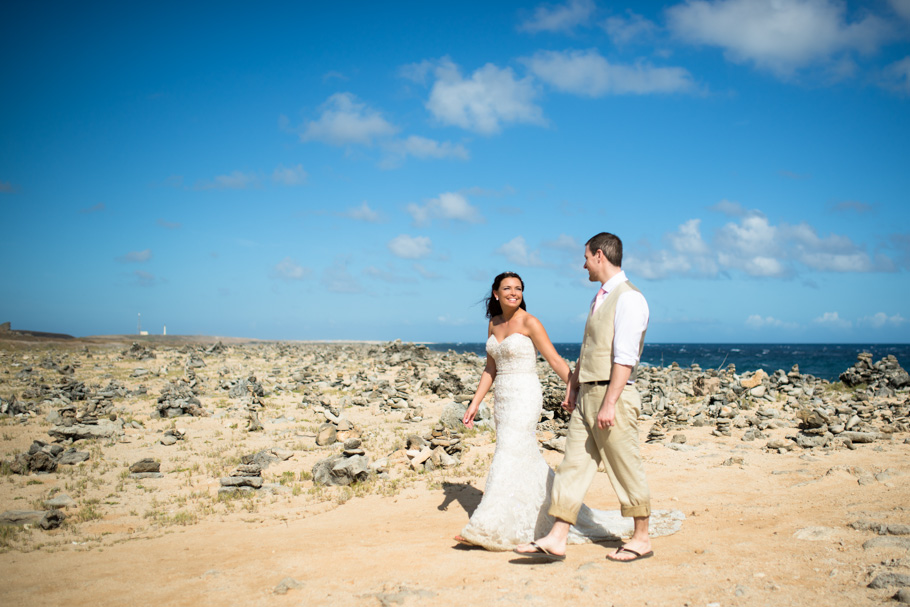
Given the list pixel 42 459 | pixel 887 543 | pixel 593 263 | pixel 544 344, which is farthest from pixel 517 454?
pixel 42 459

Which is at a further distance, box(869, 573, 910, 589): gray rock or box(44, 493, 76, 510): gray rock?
box(44, 493, 76, 510): gray rock

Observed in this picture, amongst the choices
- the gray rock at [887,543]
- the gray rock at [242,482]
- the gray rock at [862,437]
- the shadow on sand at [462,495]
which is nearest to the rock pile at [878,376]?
the gray rock at [862,437]

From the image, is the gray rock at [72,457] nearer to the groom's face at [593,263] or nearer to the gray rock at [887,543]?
the groom's face at [593,263]

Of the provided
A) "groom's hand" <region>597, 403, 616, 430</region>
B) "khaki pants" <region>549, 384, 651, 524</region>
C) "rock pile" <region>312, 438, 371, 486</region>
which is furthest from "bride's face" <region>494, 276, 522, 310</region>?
"rock pile" <region>312, 438, 371, 486</region>

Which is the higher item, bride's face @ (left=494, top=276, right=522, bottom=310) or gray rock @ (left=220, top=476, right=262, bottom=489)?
bride's face @ (left=494, top=276, right=522, bottom=310)

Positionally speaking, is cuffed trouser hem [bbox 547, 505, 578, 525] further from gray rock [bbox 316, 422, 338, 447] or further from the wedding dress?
gray rock [bbox 316, 422, 338, 447]

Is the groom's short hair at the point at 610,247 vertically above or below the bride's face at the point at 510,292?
above

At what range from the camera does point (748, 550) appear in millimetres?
4977

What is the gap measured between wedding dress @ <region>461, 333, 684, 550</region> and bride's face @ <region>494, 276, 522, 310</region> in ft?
1.12

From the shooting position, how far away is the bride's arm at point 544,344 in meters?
5.46

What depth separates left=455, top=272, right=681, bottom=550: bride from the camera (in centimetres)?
529

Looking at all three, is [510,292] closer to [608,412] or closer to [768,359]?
[608,412]

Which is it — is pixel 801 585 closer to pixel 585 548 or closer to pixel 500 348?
pixel 585 548

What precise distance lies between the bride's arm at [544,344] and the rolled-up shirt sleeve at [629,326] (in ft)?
2.85
